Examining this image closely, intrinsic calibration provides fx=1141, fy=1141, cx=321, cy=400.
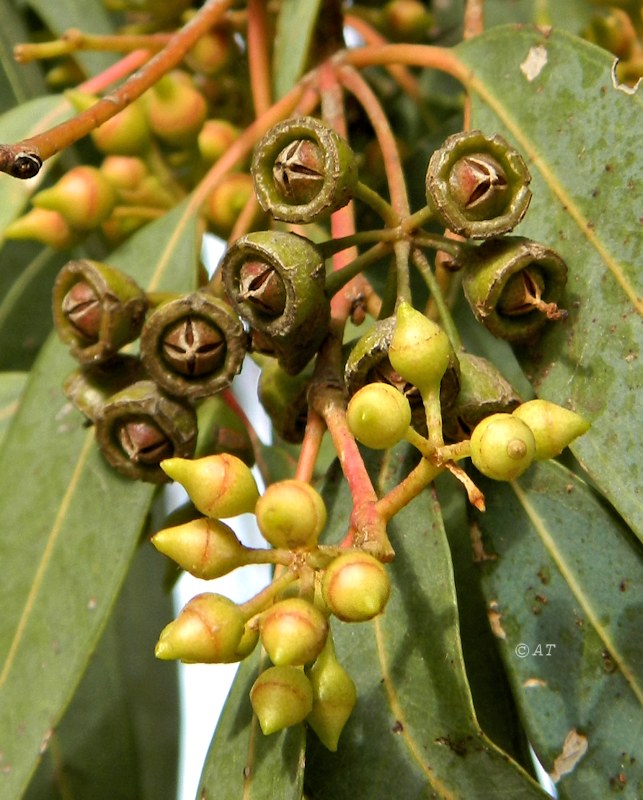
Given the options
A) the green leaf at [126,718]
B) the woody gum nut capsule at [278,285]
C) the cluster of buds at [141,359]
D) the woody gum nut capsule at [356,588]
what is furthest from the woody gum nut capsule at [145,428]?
the green leaf at [126,718]

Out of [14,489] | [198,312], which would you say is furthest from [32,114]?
[198,312]

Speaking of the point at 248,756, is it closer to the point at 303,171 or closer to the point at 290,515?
the point at 290,515

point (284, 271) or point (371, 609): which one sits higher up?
point (284, 271)

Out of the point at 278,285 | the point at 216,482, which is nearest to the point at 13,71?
the point at 278,285

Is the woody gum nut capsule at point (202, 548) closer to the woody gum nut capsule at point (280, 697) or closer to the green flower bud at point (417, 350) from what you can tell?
the woody gum nut capsule at point (280, 697)

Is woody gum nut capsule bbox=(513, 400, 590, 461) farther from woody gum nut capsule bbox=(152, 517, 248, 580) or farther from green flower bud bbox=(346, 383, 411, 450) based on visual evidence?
woody gum nut capsule bbox=(152, 517, 248, 580)

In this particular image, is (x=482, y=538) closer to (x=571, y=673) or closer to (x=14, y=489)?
(x=571, y=673)

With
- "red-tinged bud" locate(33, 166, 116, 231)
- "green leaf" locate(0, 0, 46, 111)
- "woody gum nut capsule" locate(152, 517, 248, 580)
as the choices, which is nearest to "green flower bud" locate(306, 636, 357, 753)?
"woody gum nut capsule" locate(152, 517, 248, 580)
